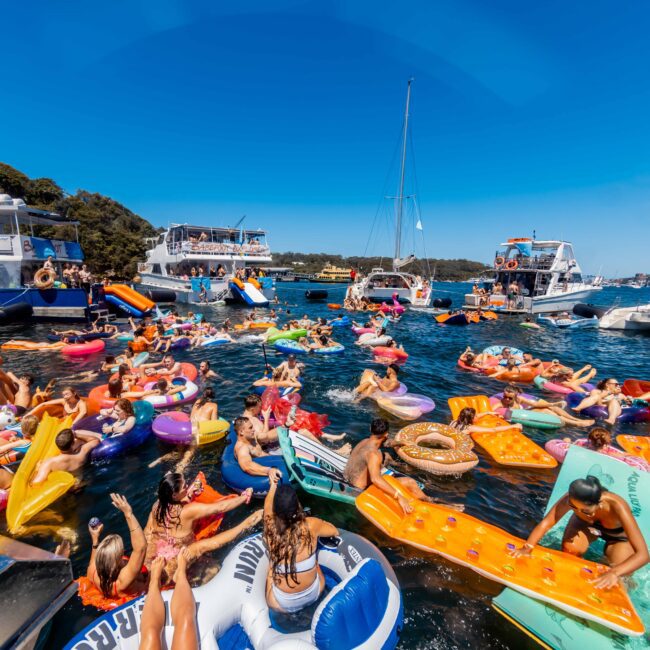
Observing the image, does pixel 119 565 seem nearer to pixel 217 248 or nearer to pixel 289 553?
pixel 289 553

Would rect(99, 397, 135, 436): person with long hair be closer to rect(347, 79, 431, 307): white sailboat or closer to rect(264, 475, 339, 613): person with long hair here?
rect(264, 475, 339, 613): person with long hair

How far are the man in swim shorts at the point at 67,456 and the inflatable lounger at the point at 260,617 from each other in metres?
3.47

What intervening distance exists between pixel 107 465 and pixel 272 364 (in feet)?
25.4

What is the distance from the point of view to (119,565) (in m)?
3.78

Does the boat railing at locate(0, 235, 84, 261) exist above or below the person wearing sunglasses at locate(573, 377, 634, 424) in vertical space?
above

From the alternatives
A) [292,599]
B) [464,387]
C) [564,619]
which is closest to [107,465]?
[292,599]

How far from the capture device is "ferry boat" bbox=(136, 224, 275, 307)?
31.4 m

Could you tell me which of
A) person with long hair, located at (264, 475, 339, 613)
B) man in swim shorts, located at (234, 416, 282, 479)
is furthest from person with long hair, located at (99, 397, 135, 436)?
person with long hair, located at (264, 475, 339, 613)

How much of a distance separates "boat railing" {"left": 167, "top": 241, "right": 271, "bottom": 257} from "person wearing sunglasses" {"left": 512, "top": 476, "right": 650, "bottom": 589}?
3282 cm

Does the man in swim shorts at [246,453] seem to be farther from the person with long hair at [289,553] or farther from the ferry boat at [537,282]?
the ferry boat at [537,282]

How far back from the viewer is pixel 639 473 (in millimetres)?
4793

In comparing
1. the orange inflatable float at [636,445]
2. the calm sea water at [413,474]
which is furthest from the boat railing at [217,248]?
the orange inflatable float at [636,445]

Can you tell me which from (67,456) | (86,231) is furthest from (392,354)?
(86,231)

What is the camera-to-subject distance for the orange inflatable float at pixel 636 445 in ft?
24.0
